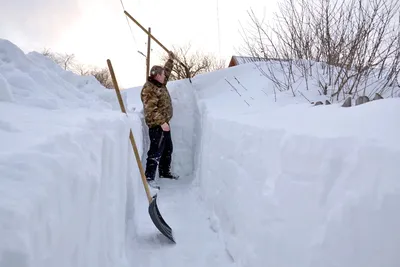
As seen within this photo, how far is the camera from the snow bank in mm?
1310

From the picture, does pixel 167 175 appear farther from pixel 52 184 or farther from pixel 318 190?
pixel 52 184

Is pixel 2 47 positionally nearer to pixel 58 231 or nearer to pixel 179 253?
pixel 179 253

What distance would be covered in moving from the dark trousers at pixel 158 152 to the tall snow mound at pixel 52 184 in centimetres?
229

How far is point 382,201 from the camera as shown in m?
1.28

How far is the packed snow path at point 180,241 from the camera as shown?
9.73ft

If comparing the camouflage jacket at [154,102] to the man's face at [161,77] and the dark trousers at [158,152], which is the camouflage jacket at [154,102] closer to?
the man's face at [161,77]

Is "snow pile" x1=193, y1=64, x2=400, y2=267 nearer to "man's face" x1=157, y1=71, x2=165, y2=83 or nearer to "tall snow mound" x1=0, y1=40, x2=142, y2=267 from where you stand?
"tall snow mound" x1=0, y1=40, x2=142, y2=267

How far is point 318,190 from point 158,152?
13.1 ft

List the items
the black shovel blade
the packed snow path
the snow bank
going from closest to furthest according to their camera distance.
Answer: the snow bank → the packed snow path → the black shovel blade

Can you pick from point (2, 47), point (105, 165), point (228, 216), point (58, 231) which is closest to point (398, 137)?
point (58, 231)

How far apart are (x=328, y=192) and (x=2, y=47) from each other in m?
2.92

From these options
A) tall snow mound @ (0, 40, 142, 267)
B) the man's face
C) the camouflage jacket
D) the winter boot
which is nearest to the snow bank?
tall snow mound @ (0, 40, 142, 267)

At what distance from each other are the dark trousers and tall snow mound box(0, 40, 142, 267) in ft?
7.50

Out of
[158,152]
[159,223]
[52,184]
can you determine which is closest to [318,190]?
[52,184]
